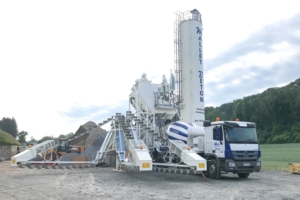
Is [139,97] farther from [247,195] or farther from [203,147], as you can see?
[247,195]

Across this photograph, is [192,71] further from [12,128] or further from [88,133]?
[12,128]

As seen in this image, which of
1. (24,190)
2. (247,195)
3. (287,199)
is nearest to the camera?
(287,199)

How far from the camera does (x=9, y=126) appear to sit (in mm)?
97188

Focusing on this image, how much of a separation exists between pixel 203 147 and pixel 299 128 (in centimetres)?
5952

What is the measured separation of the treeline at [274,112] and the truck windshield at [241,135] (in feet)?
179

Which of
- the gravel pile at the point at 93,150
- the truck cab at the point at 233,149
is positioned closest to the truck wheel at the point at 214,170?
the truck cab at the point at 233,149

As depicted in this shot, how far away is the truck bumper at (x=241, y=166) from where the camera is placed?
46.6ft

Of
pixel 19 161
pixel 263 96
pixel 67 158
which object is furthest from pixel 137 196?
pixel 263 96

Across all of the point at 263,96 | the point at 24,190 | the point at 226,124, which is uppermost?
the point at 263,96

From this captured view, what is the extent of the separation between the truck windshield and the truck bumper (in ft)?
3.05

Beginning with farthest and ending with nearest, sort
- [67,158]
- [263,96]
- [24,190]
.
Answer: [263,96] < [67,158] < [24,190]

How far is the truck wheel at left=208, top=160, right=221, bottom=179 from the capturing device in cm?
1473

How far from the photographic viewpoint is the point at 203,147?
16125mm

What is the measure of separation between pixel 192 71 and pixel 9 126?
8648cm
